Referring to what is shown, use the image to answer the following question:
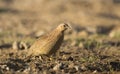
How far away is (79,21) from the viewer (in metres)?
21.5

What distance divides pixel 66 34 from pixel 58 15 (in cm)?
661

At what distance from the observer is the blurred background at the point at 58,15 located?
19438 mm

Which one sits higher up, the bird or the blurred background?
the blurred background

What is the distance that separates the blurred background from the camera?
765 inches

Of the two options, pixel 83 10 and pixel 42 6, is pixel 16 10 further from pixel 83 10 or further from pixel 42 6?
pixel 83 10

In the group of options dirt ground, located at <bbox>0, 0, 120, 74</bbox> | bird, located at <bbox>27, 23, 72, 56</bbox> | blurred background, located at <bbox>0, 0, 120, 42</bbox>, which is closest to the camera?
dirt ground, located at <bbox>0, 0, 120, 74</bbox>

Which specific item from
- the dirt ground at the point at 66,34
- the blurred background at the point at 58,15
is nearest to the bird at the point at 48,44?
the dirt ground at the point at 66,34

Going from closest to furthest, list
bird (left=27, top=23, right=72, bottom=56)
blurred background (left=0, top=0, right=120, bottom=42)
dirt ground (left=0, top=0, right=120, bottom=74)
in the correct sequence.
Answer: dirt ground (left=0, top=0, right=120, bottom=74), bird (left=27, top=23, right=72, bottom=56), blurred background (left=0, top=0, right=120, bottom=42)

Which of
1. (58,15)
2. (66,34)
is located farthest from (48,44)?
(58,15)

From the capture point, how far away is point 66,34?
53.4ft

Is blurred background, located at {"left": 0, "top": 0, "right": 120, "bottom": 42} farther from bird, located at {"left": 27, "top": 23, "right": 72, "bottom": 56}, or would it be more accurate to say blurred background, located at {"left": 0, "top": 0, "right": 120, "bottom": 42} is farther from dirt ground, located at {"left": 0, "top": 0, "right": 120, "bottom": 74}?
bird, located at {"left": 27, "top": 23, "right": 72, "bottom": 56}

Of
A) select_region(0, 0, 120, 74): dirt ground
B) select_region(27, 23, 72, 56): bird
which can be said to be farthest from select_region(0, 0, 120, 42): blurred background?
select_region(27, 23, 72, 56): bird

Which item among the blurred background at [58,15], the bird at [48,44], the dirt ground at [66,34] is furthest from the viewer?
the blurred background at [58,15]

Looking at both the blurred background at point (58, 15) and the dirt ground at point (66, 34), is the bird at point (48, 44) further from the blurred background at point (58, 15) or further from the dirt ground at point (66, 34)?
the blurred background at point (58, 15)
